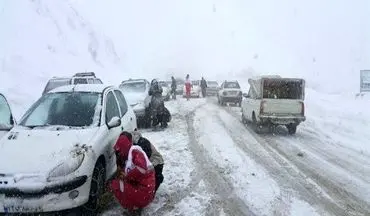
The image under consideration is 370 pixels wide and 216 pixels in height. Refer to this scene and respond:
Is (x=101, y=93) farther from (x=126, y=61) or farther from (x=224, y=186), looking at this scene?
(x=126, y=61)

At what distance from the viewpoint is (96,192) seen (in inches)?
266

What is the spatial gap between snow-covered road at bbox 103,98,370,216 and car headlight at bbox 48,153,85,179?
1138 millimetres

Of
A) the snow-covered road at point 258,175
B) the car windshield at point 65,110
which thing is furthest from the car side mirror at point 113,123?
the snow-covered road at point 258,175

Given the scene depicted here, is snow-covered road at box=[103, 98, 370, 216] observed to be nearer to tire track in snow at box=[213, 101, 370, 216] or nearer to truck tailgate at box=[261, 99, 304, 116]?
tire track in snow at box=[213, 101, 370, 216]

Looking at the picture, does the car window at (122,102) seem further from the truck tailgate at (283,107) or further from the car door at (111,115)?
the truck tailgate at (283,107)

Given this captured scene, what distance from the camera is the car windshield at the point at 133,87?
757 inches

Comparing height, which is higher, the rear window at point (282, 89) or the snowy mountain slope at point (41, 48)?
the snowy mountain slope at point (41, 48)

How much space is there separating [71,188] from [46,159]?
1.75 feet

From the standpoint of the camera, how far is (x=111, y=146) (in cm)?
777

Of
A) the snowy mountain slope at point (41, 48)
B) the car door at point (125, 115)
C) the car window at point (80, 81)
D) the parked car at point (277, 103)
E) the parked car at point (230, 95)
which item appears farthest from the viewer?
the parked car at point (230, 95)

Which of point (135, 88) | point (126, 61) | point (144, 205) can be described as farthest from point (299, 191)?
point (126, 61)

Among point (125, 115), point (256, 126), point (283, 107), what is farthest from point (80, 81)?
point (125, 115)

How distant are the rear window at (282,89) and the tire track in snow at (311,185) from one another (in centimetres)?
483

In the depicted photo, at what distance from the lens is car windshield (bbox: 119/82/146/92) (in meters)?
19.2
